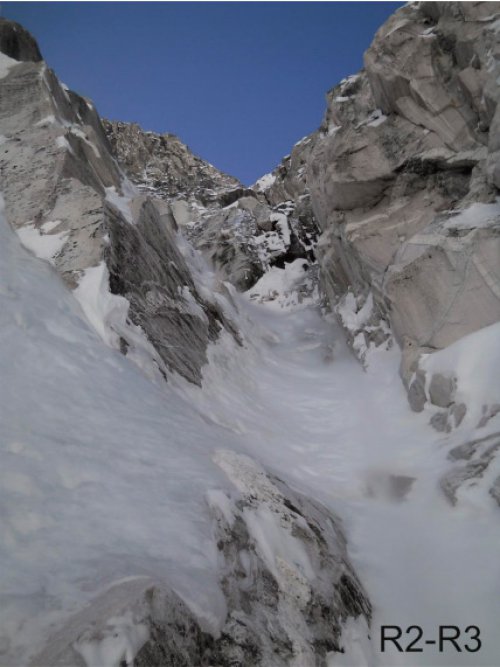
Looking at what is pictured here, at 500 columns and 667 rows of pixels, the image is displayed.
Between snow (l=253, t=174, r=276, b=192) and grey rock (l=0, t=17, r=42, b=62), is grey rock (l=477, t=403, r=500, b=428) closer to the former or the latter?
grey rock (l=0, t=17, r=42, b=62)

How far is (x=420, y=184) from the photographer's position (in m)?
17.2

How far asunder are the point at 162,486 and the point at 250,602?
144 centimetres

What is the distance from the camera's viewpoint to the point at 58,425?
501cm

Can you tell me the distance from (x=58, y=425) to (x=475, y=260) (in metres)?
10.7

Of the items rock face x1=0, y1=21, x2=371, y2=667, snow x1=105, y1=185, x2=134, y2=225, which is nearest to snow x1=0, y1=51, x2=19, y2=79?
rock face x1=0, y1=21, x2=371, y2=667

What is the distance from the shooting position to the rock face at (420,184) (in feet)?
39.5

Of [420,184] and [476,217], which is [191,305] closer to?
[476,217]

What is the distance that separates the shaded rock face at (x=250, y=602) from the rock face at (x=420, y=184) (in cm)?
754

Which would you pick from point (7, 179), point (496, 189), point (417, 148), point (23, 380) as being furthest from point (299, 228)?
point (23, 380)

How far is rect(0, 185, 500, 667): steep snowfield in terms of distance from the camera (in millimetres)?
3438

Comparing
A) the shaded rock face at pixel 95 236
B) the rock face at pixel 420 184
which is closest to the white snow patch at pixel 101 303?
the shaded rock face at pixel 95 236

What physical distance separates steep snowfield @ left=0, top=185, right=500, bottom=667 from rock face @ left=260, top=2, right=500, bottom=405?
8.67 feet

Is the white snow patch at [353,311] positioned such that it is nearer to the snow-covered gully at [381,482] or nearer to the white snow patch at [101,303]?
the snow-covered gully at [381,482]

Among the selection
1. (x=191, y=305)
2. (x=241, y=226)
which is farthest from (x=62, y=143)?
(x=241, y=226)
